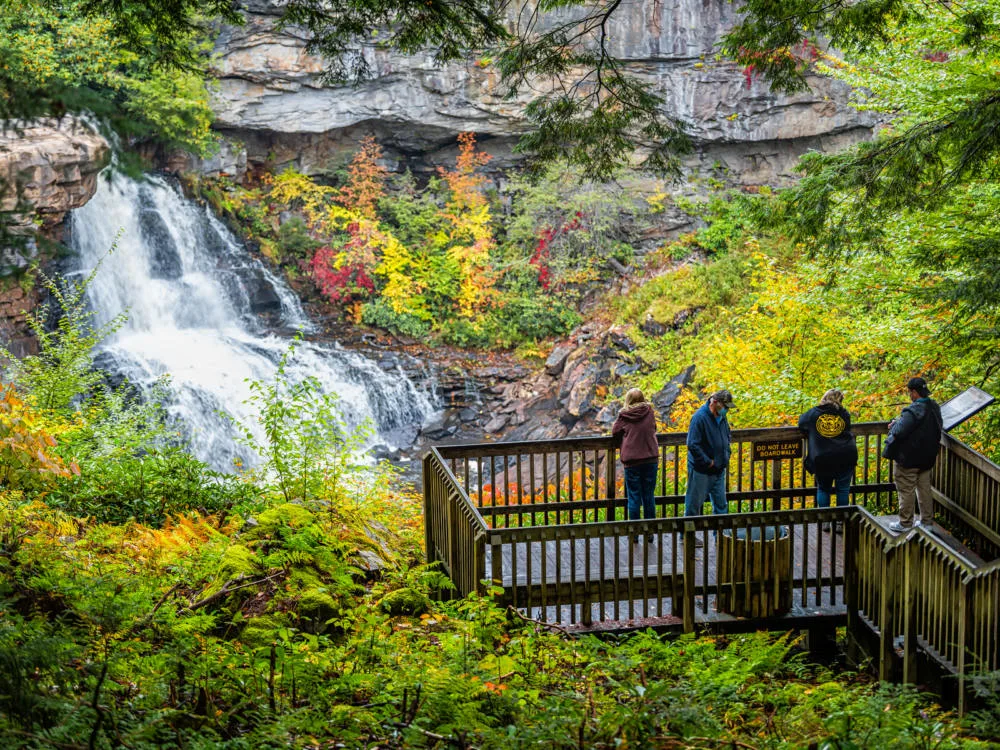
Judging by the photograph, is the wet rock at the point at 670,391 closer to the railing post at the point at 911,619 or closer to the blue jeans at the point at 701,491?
the blue jeans at the point at 701,491

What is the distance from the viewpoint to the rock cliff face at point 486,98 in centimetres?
2478

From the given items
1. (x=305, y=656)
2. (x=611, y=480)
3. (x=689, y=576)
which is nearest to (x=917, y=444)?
(x=689, y=576)

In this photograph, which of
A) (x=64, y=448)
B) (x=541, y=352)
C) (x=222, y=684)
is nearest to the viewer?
(x=222, y=684)

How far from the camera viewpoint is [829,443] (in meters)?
8.66

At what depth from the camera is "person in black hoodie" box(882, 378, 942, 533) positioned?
26.5 ft

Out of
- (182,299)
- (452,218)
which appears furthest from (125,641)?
(452,218)

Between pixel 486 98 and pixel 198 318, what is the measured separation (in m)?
10.3

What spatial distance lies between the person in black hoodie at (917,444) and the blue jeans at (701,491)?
1580 mm

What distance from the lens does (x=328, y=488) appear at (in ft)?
31.5

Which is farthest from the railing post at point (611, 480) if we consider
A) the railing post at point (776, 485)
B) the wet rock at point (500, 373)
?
the wet rock at point (500, 373)

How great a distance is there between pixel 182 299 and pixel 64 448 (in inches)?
541

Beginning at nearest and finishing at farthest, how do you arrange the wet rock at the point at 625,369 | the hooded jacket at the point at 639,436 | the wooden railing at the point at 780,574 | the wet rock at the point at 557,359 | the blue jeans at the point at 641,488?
the wooden railing at the point at 780,574
the hooded jacket at the point at 639,436
the blue jeans at the point at 641,488
the wet rock at the point at 625,369
the wet rock at the point at 557,359

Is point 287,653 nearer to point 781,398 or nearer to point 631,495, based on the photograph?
point 631,495

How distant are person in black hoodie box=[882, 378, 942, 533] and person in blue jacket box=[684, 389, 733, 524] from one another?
1.52 metres
